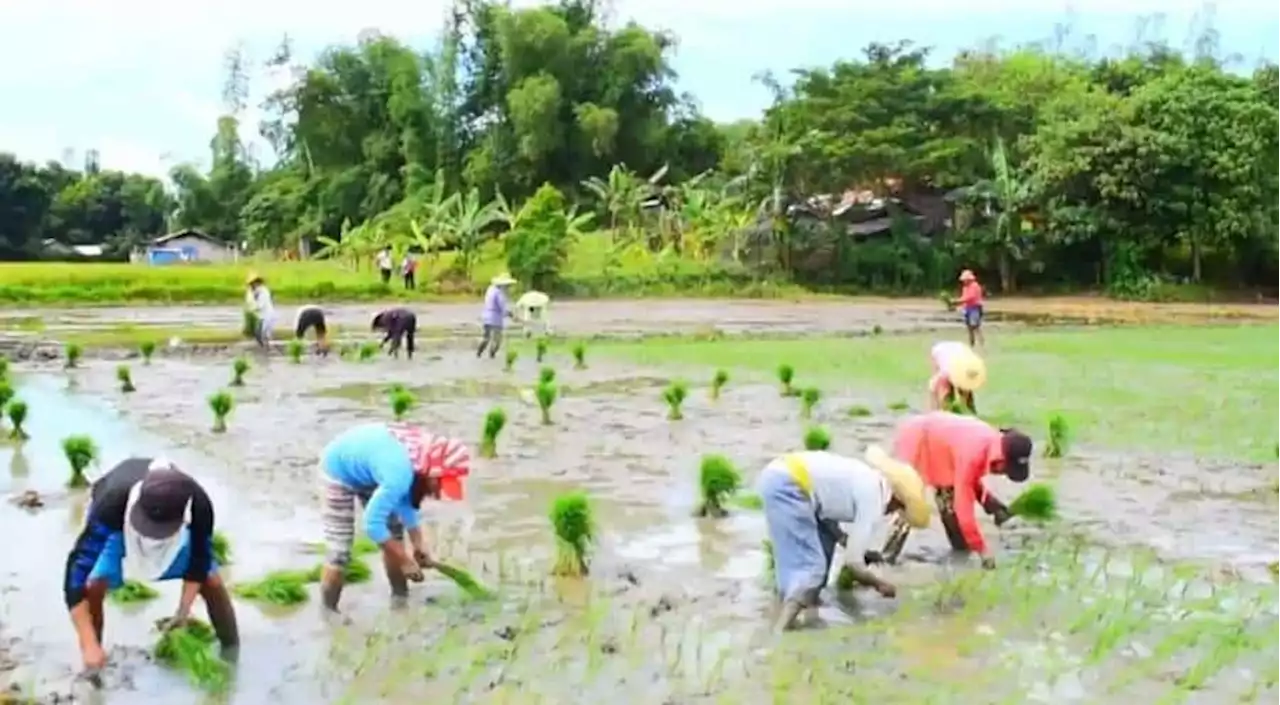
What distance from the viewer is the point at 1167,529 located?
9.84 m

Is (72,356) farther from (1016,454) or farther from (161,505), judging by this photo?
(1016,454)

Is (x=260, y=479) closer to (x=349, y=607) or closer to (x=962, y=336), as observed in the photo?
(x=349, y=607)

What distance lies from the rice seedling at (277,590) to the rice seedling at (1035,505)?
462cm

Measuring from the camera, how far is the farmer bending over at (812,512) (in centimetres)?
719

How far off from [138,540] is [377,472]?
4.32 ft

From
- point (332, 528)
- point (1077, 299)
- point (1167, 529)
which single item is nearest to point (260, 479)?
point (332, 528)

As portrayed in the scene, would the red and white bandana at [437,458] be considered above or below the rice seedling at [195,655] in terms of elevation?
above

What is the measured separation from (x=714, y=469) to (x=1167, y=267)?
40119mm

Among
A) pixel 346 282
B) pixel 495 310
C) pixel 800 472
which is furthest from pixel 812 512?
pixel 346 282

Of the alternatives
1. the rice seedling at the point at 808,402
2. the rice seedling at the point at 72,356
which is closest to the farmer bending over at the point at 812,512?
the rice seedling at the point at 808,402

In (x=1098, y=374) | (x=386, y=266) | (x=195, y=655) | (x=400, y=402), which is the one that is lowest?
(x=195, y=655)

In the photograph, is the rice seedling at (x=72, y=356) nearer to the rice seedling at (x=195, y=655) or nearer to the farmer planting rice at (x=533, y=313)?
the farmer planting rice at (x=533, y=313)

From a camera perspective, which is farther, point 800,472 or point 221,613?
point 800,472

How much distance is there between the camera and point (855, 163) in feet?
139
